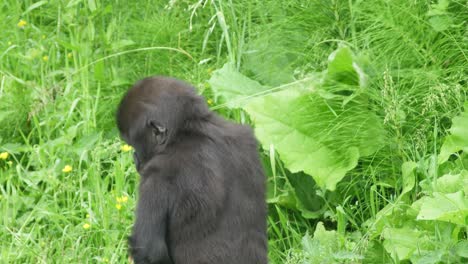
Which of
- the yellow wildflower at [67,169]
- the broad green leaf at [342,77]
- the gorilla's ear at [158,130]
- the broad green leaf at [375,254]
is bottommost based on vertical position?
the broad green leaf at [375,254]

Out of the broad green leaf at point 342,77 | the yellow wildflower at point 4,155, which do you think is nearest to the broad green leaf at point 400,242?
the broad green leaf at point 342,77

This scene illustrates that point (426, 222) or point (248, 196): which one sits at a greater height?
point (248, 196)

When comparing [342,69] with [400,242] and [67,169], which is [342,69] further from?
[67,169]

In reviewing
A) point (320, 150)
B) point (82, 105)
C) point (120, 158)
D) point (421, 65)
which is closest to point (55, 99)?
point (82, 105)

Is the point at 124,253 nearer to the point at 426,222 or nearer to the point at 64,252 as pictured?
the point at 64,252

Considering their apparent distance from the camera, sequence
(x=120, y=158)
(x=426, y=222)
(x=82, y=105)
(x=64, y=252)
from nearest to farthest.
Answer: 1. (x=426, y=222)
2. (x=64, y=252)
3. (x=120, y=158)
4. (x=82, y=105)

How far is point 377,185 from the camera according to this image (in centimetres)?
498

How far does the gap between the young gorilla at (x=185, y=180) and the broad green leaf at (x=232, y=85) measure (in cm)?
139

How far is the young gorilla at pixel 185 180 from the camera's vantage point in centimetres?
381

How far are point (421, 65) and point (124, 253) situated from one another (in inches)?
67.8

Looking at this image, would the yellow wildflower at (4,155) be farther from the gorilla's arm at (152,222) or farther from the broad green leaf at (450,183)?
the broad green leaf at (450,183)

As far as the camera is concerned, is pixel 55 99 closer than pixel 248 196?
No

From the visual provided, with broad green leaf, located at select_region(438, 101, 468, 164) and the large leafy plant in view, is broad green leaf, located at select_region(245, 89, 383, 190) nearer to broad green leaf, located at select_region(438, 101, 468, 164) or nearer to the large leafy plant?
the large leafy plant

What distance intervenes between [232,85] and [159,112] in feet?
5.21
